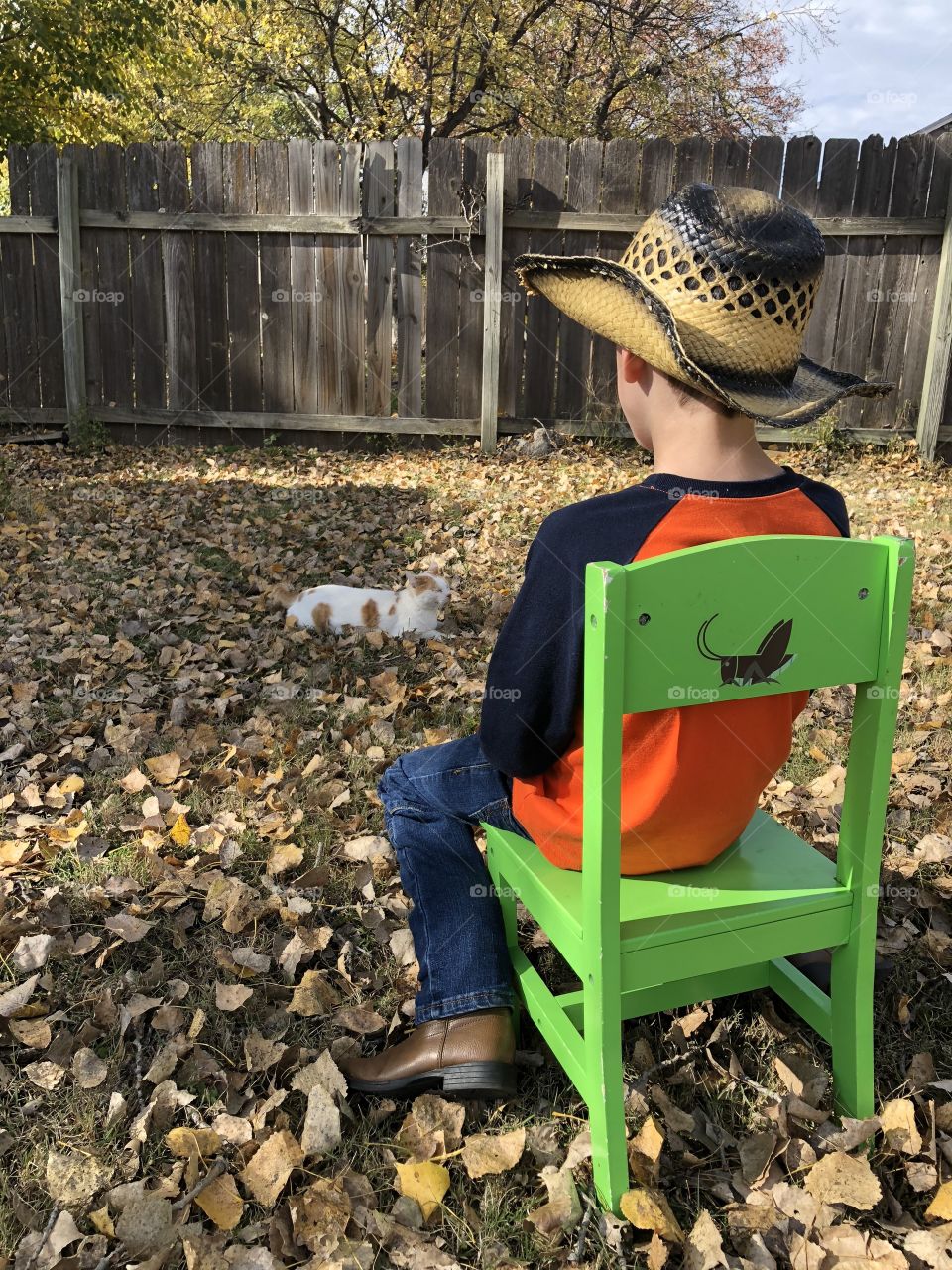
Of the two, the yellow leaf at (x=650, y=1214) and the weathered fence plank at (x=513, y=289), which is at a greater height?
the weathered fence plank at (x=513, y=289)

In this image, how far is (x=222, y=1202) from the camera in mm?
1723

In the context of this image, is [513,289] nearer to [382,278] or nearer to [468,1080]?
[382,278]

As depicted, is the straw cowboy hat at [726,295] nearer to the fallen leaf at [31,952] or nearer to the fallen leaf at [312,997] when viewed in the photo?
the fallen leaf at [312,997]

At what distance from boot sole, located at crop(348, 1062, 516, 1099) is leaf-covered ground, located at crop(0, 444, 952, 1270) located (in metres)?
0.07

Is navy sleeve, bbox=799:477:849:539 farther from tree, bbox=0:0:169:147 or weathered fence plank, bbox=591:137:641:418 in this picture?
tree, bbox=0:0:169:147

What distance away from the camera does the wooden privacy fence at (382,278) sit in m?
8.07

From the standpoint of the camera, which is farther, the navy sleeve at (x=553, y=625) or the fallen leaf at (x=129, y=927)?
the fallen leaf at (x=129, y=927)

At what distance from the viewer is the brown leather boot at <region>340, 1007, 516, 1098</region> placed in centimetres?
187

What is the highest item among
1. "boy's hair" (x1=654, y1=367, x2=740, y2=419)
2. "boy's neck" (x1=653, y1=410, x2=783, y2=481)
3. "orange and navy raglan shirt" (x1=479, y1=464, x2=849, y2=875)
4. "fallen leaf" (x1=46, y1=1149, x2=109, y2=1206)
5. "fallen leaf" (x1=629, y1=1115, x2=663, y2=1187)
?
"boy's hair" (x1=654, y1=367, x2=740, y2=419)

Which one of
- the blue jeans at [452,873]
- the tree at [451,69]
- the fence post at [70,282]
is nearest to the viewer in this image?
the blue jeans at [452,873]

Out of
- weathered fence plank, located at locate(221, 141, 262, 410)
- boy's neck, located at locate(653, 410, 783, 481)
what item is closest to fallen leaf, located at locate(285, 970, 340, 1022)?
boy's neck, located at locate(653, 410, 783, 481)

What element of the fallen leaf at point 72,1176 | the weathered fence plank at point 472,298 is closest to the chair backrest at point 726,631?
the fallen leaf at point 72,1176

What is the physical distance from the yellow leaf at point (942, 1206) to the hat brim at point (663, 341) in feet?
4.73

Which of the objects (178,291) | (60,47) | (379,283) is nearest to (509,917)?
(379,283)
